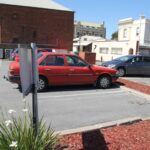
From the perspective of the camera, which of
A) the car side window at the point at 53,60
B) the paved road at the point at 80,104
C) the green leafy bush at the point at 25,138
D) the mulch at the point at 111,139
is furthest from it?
the car side window at the point at 53,60

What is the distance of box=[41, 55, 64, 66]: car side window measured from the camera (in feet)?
37.8

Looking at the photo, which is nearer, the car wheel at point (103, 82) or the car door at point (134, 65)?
the car wheel at point (103, 82)

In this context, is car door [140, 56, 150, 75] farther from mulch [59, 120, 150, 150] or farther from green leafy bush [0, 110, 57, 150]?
green leafy bush [0, 110, 57, 150]

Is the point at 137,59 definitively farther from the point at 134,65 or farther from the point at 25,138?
the point at 25,138

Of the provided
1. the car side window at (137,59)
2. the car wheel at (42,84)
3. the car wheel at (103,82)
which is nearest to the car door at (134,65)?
the car side window at (137,59)

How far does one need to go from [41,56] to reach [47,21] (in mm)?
38217

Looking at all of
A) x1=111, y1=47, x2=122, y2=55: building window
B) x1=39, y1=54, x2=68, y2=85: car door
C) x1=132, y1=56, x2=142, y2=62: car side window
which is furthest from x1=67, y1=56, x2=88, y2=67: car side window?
x1=111, y1=47, x2=122, y2=55: building window

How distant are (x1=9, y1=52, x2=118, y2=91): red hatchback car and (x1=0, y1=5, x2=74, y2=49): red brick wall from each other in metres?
35.6

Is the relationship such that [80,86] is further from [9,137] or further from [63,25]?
A: [63,25]

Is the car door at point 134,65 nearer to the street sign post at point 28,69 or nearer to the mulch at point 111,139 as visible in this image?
the mulch at point 111,139

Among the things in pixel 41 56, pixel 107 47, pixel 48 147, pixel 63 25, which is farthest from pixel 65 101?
pixel 63 25

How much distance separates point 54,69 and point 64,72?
48 cm

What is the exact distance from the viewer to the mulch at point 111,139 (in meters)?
4.86

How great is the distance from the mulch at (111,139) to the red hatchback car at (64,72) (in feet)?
18.9
